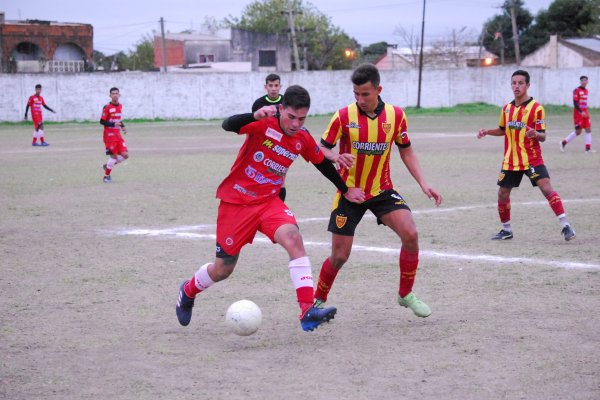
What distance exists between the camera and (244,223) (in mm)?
6164

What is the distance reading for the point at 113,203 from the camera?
45.8 ft

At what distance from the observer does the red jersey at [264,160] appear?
6.19 m

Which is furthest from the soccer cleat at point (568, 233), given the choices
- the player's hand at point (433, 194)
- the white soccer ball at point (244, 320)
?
the white soccer ball at point (244, 320)

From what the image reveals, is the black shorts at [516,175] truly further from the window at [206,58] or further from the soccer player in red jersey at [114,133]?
the window at [206,58]

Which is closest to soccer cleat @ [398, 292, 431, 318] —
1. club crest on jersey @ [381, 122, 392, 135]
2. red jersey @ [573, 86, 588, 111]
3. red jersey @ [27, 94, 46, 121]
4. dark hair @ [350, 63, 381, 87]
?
club crest on jersey @ [381, 122, 392, 135]

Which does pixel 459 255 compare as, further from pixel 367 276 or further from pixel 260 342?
pixel 260 342

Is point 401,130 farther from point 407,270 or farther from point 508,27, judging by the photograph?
point 508,27

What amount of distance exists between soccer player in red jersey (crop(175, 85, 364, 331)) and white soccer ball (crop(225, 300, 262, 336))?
1.16 ft

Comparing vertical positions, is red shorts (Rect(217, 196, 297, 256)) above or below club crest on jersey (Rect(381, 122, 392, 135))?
below

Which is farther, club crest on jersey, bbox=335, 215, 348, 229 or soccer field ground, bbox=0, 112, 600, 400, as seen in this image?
club crest on jersey, bbox=335, 215, 348, 229

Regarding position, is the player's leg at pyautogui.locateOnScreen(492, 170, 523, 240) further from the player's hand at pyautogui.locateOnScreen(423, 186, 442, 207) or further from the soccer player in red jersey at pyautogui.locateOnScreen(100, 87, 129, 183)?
the soccer player in red jersey at pyautogui.locateOnScreen(100, 87, 129, 183)

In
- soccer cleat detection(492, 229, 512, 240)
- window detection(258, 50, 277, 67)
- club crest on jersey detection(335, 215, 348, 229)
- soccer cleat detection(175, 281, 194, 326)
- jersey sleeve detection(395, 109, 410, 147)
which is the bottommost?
soccer cleat detection(492, 229, 512, 240)

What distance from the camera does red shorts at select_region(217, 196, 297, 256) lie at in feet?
20.2

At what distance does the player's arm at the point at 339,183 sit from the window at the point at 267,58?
75.4m
